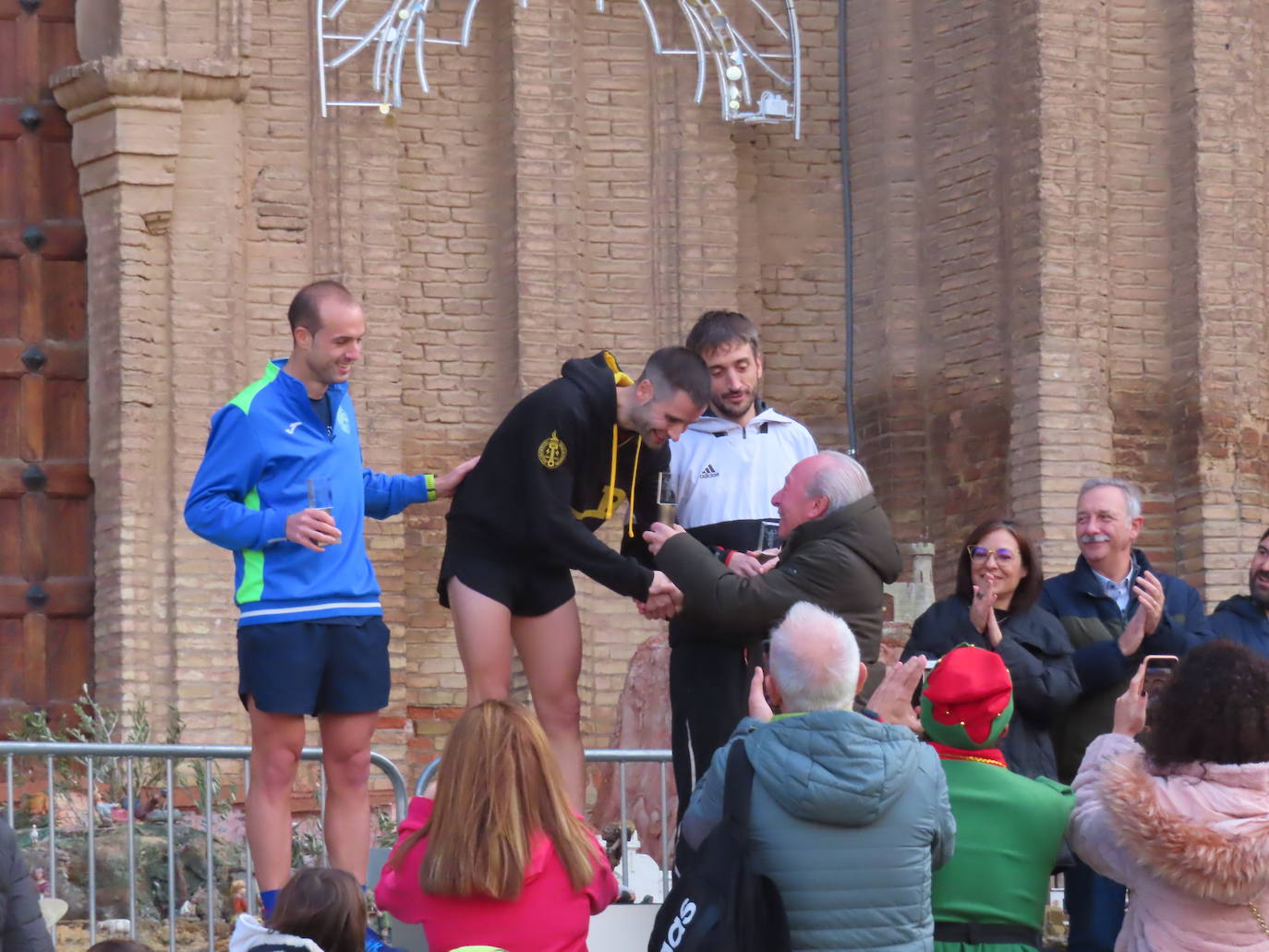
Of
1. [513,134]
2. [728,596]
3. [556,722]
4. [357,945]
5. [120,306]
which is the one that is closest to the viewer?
[357,945]

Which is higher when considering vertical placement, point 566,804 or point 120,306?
point 120,306

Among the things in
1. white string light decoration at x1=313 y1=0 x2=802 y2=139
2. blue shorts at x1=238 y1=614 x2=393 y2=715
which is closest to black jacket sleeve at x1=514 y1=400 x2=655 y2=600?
blue shorts at x1=238 y1=614 x2=393 y2=715

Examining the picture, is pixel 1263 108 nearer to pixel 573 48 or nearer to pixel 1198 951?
pixel 573 48

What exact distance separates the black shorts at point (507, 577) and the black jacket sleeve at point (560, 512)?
0.52 feet

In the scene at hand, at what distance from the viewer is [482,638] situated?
269 inches

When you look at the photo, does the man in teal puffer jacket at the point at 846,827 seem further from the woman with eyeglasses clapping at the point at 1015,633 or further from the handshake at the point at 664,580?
the woman with eyeglasses clapping at the point at 1015,633

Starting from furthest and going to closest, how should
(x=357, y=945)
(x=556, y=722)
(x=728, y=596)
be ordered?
(x=556, y=722) < (x=728, y=596) < (x=357, y=945)

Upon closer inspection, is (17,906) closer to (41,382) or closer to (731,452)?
(731,452)

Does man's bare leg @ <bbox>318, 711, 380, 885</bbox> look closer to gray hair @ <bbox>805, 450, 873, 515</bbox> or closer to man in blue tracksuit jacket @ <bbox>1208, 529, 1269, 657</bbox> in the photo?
gray hair @ <bbox>805, 450, 873, 515</bbox>

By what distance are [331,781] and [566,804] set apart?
162 centimetres

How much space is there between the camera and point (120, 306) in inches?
475

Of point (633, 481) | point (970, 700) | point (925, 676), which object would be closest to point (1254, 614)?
point (925, 676)

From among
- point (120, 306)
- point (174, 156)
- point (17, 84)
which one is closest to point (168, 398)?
point (120, 306)

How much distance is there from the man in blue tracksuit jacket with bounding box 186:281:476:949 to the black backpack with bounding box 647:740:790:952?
1.83m
